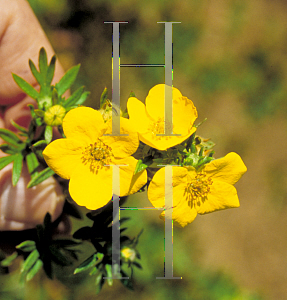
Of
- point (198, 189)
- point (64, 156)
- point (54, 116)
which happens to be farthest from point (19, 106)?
point (198, 189)

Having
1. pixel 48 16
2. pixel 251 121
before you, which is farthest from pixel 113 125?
pixel 251 121

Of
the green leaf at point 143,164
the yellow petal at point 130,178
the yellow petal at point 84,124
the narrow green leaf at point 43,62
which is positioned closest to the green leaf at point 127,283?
the yellow petal at point 130,178

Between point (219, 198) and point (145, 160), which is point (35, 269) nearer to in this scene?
point (145, 160)

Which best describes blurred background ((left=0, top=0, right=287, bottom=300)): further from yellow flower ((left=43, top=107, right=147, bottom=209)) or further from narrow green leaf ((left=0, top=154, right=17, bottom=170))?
yellow flower ((left=43, top=107, right=147, bottom=209))

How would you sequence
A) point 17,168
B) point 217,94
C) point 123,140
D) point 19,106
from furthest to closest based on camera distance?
point 217,94 → point 19,106 → point 17,168 → point 123,140

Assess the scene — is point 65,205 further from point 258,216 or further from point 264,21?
point 264,21

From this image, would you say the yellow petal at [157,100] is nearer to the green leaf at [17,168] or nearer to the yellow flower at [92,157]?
the yellow flower at [92,157]
